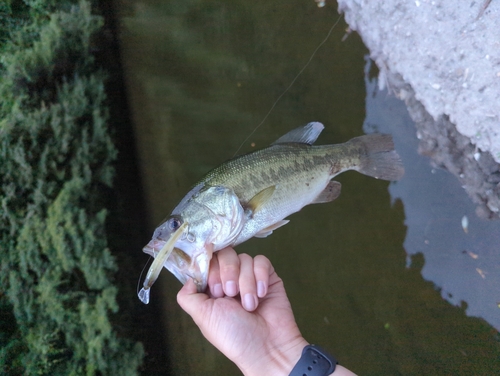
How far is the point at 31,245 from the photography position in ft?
10.8

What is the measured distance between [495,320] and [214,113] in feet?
10.3

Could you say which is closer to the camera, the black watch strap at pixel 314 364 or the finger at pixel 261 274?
the black watch strap at pixel 314 364

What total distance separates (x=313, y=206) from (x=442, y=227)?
3.62 ft

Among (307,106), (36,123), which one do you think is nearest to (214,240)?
(307,106)

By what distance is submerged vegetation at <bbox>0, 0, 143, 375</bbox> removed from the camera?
3.28 metres

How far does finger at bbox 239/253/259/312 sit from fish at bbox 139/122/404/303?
170mm

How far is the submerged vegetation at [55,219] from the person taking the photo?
3.28 meters

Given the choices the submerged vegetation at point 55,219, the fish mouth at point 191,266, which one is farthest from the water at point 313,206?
the fish mouth at point 191,266

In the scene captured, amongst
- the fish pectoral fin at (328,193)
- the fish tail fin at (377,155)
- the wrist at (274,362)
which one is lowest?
the wrist at (274,362)

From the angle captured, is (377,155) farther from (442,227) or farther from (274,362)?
(274,362)

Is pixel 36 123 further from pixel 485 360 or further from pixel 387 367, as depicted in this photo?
pixel 485 360

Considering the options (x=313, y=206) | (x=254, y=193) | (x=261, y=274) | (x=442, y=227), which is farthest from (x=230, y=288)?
(x=442, y=227)

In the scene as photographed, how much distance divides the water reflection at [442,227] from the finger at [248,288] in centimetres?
173

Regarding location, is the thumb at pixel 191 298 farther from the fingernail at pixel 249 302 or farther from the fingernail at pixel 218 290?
the fingernail at pixel 249 302
